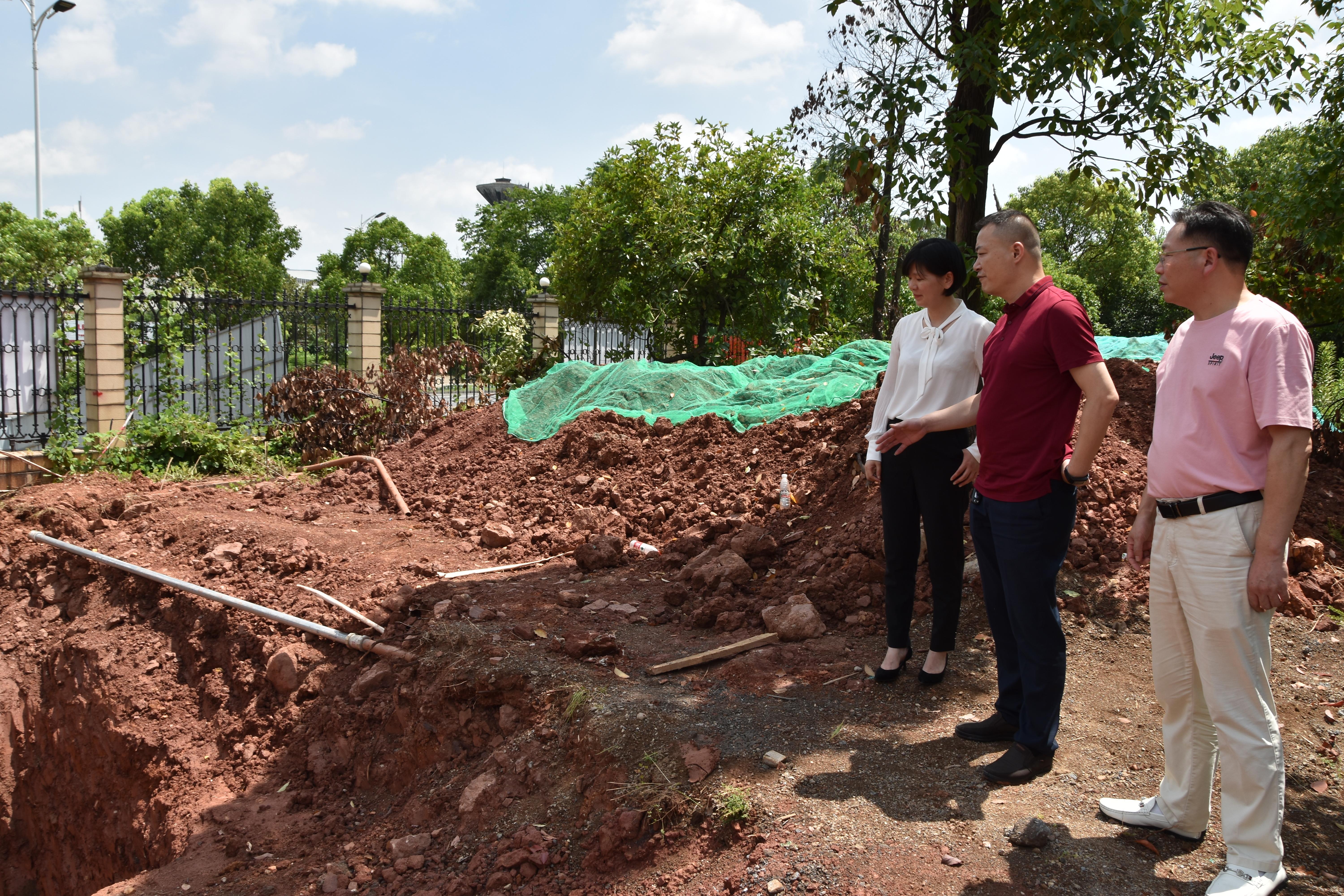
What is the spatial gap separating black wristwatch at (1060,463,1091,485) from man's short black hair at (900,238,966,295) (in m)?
0.87

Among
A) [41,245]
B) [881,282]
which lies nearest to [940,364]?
[881,282]

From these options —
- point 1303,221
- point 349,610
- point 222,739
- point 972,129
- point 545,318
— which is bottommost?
point 222,739

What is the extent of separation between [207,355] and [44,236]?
23.8 m

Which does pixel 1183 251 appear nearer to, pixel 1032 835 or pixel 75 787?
pixel 1032 835

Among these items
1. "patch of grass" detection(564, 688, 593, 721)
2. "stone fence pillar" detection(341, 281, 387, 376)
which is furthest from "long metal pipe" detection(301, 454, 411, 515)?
"patch of grass" detection(564, 688, 593, 721)

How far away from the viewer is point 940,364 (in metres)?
3.33

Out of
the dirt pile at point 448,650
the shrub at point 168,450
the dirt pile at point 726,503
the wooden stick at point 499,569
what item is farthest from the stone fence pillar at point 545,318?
the wooden stick at point 499,569

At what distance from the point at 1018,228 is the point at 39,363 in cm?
1082

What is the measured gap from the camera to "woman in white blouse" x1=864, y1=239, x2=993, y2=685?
333 cm

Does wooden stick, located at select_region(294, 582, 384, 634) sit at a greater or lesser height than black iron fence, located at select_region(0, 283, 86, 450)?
lesser

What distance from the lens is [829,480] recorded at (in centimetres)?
619

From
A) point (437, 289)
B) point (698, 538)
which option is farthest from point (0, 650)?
point (437, 289)

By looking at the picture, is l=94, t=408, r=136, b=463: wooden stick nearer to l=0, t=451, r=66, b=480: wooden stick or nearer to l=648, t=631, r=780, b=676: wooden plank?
l=0, t=451, r=66, b=480: wooden stick

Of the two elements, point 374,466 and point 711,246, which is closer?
point 374,466
